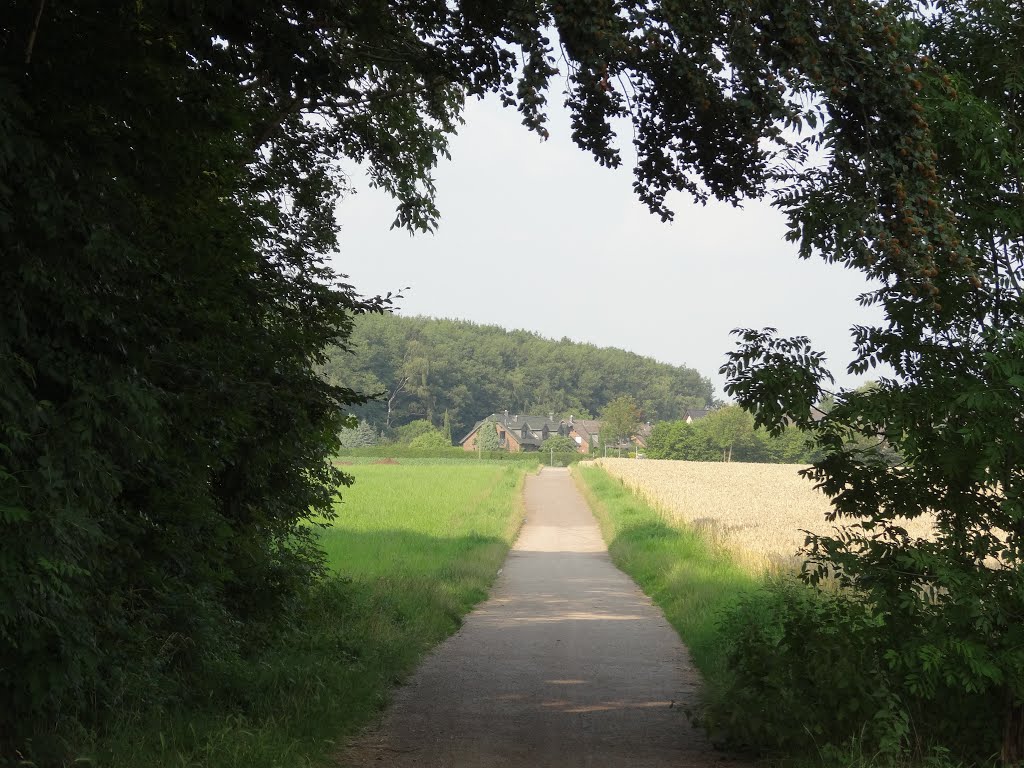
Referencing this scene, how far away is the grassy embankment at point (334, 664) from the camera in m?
6.48

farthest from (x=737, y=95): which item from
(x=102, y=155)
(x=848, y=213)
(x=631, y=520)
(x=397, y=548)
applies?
(x=631, y=520)

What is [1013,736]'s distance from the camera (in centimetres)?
675

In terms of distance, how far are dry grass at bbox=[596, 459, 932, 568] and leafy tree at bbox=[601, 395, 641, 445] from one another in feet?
195

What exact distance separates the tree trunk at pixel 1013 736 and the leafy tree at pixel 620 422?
119748 millimetres

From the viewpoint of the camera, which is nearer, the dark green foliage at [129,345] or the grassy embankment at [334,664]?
the dark green foliage at [129,345]

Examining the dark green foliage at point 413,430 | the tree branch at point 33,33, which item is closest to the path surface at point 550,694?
the tree branch at point 33,33

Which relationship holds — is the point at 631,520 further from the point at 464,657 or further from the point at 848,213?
the point at 848,213

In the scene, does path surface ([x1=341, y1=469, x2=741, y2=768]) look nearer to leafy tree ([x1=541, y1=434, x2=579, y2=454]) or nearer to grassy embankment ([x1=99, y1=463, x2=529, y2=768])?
grassy embankment ([x1=99, y1=463, x2=529, y2=768])

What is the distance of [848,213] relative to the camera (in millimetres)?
6453

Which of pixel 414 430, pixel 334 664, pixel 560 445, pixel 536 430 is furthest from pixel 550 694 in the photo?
pixel 536 430

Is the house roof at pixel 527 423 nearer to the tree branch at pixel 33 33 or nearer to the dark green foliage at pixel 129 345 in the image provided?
the dark green foliage at pixel 129 345

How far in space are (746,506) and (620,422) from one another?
8929cm

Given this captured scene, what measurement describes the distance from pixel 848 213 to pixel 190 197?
434 cm

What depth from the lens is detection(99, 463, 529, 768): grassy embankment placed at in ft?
21.3
